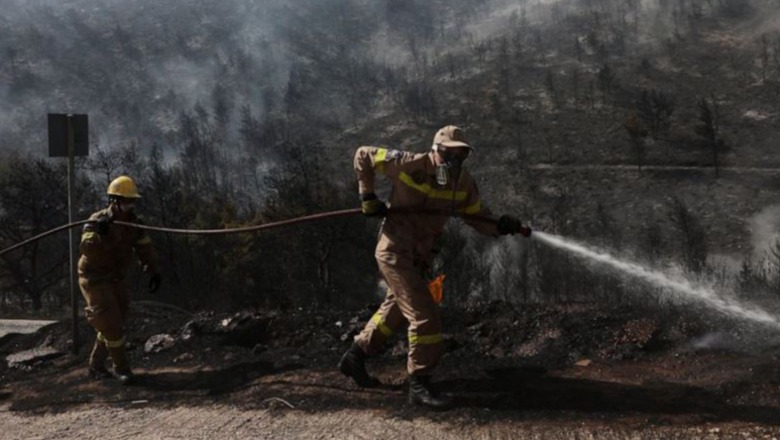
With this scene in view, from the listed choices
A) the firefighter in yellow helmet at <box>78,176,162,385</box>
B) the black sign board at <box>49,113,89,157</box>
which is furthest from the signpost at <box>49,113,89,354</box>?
the firefighter in yellow helmet at <box>78,176,162,385</box>

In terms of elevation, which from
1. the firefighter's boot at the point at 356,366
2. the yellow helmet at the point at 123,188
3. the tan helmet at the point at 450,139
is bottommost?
the firefighter's boot at the point at 356,366

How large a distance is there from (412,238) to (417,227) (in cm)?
8

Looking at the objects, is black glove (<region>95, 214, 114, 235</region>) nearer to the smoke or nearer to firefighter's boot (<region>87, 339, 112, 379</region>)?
firefighter's boot (<region>87, 339, 112, 379</region>)

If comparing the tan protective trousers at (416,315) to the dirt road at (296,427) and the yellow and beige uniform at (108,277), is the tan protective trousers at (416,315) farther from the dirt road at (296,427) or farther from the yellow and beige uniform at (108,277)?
Answer: the yellow and beige uniform at (108,277)

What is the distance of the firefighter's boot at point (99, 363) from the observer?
5.80 metres

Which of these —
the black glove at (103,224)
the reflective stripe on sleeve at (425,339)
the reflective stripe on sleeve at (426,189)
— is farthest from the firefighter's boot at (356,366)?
the black glove at (103,224)

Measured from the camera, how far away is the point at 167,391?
5195 mm

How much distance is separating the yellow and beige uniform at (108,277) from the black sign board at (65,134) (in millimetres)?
1637

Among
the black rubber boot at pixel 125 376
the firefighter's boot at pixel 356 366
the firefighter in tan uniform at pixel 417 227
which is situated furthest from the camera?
the black rubber boot at pixel 125 376

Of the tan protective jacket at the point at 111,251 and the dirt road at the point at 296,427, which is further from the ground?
the tan protective jacket at the point at 111,251

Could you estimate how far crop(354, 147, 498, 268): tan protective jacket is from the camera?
4262 mm

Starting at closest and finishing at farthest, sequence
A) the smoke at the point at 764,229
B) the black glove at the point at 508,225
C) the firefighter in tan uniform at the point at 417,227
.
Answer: the firefighter in tan uniform at the point at 417,227, the black glove at the point at 508,225, the smoke at the point at 764,229

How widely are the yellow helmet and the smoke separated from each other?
144 feet

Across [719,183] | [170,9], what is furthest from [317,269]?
[170,9]
